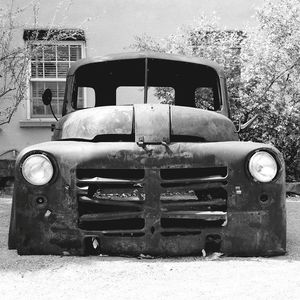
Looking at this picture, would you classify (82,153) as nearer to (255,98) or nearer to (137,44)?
(255,98)

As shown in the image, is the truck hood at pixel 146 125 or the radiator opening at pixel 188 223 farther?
the truck hood at pixel 146 125

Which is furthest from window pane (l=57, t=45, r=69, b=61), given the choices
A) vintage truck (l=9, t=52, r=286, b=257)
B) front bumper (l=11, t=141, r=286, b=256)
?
front bumper (l=11, t=141, r=286, b=256)

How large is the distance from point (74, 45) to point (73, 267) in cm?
804

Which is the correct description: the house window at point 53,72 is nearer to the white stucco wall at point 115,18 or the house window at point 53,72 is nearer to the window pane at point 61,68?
the window pane at point 61,68

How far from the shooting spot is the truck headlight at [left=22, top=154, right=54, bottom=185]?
3.52 m

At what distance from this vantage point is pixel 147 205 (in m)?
3.53

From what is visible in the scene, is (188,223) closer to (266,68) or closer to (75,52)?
(266,68)

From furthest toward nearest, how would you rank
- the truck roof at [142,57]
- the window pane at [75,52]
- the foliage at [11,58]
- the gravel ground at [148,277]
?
the window pane at [75,52] → the foliage at [11,58] → the truck roof at [142,57] → the gravel ground at [148,277]

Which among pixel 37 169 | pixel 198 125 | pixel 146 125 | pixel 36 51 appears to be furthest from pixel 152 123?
pixel 36 51

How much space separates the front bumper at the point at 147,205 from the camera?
3516mm

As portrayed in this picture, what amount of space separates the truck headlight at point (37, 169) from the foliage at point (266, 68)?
230 inches

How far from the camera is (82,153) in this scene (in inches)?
139

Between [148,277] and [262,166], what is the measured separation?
1.05 metres

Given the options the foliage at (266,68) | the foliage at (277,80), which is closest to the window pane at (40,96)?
the foliage at (266,68)
